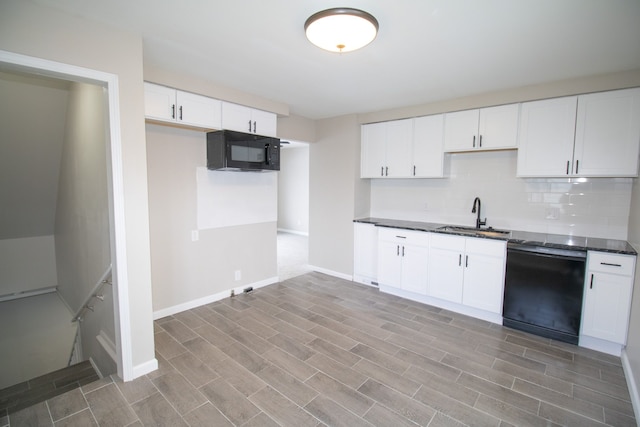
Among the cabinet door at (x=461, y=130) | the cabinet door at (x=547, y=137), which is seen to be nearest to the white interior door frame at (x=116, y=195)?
the cabinet door at (x=461, y=130)

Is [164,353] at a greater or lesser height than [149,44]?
lesser

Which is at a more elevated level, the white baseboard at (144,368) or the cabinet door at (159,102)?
the cabinet door at (159,102)

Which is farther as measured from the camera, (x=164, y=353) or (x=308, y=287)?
(x=308, y=287)

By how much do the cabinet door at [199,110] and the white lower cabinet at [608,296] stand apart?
411 centimetres

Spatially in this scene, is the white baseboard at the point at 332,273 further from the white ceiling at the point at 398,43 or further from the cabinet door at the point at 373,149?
the white ceiling at the point at 398,43

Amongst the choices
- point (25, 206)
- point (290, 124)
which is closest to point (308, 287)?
point (290, 124)

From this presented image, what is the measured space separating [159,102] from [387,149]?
3.02 meters

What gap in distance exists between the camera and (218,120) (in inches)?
135

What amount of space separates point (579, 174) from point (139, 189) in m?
4.17

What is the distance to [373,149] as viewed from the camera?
180 inches

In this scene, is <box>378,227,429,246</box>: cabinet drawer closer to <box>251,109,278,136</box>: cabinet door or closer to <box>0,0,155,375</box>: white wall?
<box>251,109,278,136</box>: cabinet door

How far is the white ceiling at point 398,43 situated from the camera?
1861 mm

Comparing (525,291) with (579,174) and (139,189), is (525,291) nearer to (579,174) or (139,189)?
(579,174)

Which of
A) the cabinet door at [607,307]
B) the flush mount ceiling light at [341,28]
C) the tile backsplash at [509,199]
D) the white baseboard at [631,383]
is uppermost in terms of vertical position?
the flush mount ceiling light at [341,28]
